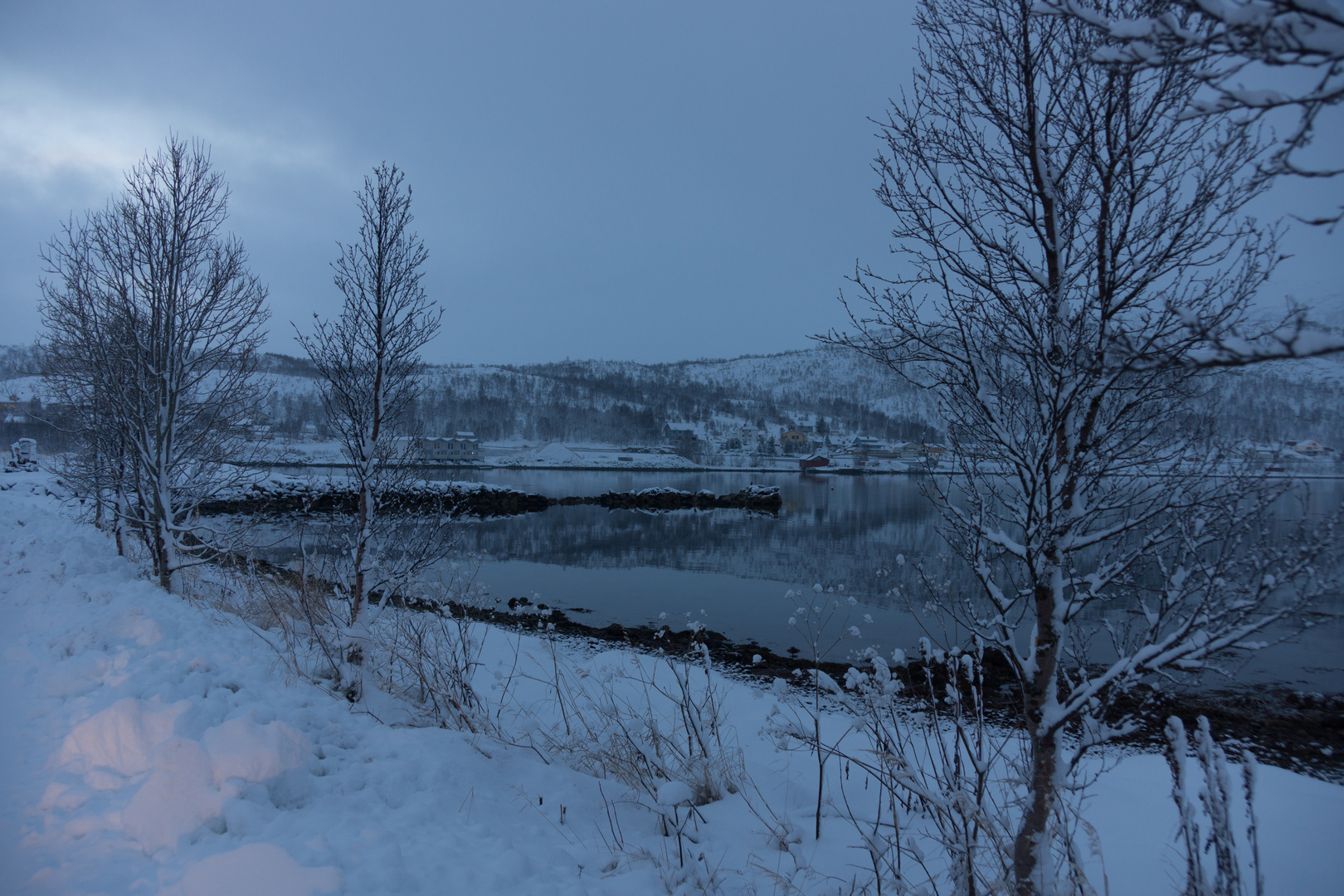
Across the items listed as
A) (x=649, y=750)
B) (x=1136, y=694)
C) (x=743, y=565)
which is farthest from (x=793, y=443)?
(x=649, y=750)

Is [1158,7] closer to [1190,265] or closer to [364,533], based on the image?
[1190,265]

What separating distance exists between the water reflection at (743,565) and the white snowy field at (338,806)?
7.13 feet

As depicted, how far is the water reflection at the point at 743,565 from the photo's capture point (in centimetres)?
1277

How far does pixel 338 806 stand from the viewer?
12.2 ft

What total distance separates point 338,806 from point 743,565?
19.0 metres

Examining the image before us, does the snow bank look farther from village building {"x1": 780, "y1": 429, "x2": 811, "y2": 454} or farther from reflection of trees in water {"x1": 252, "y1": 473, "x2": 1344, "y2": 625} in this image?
village building {"x1": 780, "y1": 429, "x2": 811, "y2": 454}

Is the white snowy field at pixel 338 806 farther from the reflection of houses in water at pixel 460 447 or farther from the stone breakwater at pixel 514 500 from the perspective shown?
the reflection of houses in water at pixel 460 447

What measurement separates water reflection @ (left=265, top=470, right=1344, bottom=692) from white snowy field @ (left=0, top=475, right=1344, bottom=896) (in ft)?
7.13

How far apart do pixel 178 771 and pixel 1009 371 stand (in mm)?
5536

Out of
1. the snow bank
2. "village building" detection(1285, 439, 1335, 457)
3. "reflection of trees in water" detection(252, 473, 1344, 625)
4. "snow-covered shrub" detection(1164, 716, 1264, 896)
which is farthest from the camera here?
"reflection of trees in water" detection(252, 473, 1344, 625)

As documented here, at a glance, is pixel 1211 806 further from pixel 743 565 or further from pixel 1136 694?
pixel 743 565

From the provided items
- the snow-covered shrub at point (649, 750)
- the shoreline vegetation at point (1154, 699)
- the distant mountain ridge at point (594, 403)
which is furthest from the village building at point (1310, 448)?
the distant mountain ridge at point (594, 403)

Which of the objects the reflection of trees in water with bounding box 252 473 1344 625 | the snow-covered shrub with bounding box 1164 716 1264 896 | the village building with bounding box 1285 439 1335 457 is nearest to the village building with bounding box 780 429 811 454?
the reflection of trees in water with bounding box 252 473 1344 625

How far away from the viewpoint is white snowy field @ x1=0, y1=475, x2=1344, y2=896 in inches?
123
